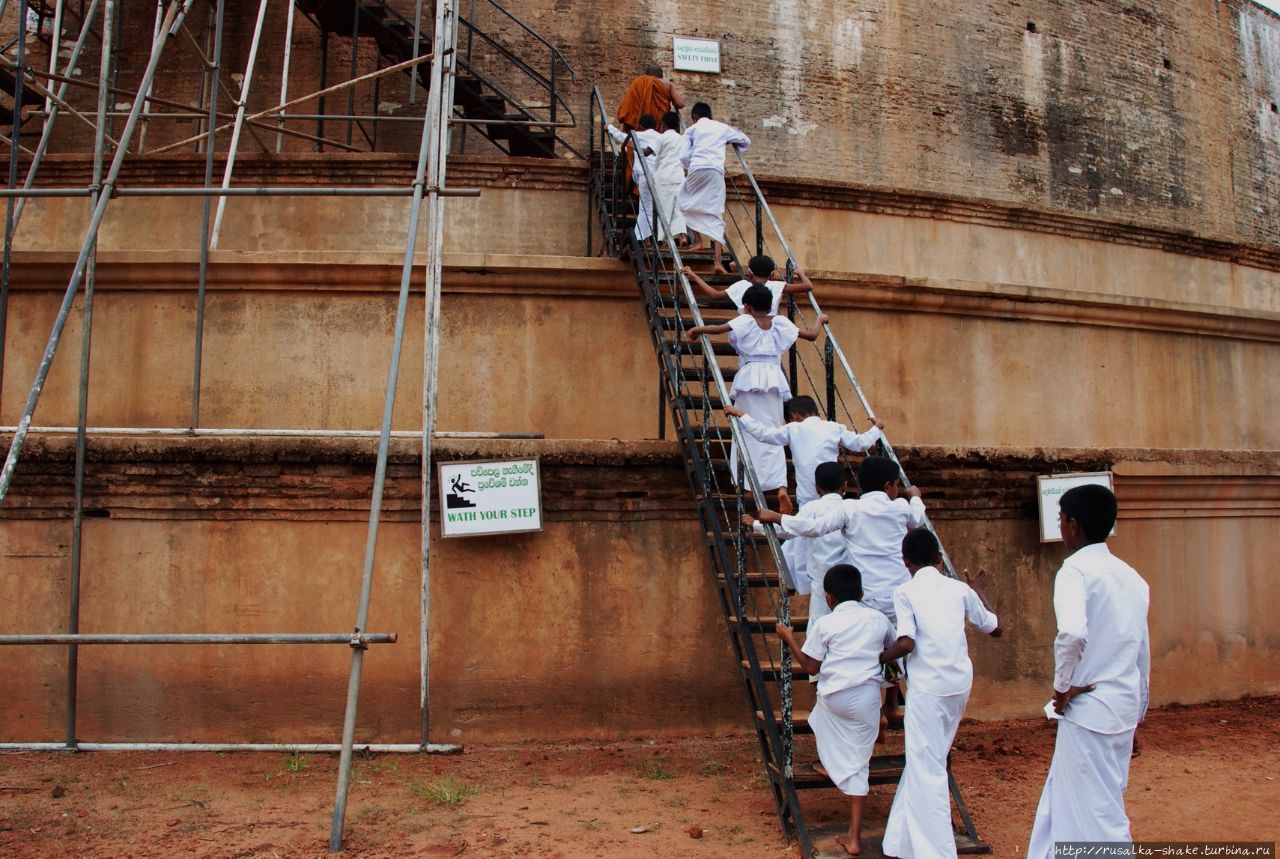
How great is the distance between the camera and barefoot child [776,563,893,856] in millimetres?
4570

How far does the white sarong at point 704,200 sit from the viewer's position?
27.2ft

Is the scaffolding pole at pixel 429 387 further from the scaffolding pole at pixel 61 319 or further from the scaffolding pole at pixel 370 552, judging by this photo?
the scaffolding pole at pixel 61 319

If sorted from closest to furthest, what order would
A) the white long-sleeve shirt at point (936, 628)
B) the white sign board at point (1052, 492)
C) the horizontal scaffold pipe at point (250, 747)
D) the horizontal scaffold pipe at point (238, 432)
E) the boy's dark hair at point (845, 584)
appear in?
the white long-sleeve shirt at point (936, 628), the boy's dark hair at point (845, 584), the horizontal scaffold pipe at point (250, 747), the horizontal scaffold pipe at point (238, 432), the white sign board at point (1052, 492)

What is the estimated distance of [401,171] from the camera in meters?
10.3

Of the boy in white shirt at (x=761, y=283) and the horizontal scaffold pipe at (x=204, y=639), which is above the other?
the boy in white shirt at (x=761, y=283)

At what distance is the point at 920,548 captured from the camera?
4.57 m

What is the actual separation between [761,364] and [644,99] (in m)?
4.05

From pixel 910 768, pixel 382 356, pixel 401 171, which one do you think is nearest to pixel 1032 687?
pixel 910 768

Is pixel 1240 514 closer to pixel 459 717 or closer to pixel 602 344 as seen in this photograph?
pixel 602 344

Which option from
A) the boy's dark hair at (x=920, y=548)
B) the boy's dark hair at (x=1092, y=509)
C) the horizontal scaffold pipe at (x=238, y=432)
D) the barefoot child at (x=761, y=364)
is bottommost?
the boy's dark hair at (x=920, y=548)

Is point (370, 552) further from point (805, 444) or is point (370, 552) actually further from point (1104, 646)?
point (1104, 646)

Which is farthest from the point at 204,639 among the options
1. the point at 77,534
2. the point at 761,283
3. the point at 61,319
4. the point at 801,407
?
the point at 761,283

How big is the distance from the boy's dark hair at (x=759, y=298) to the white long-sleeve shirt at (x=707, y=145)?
2305 millimetres

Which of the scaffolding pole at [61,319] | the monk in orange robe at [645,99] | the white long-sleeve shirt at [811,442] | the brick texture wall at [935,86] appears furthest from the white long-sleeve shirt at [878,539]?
the brick texture wall at [935,86]
